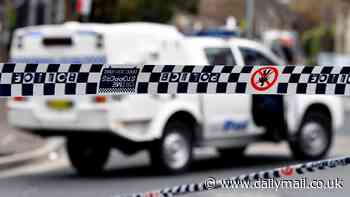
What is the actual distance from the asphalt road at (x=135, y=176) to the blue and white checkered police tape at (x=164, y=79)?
3340 mm

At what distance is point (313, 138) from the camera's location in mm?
14438

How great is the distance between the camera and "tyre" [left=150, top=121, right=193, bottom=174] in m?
12.7

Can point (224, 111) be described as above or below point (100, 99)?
below

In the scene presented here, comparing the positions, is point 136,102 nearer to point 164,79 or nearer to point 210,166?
point 210,166

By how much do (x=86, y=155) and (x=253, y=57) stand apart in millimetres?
2764

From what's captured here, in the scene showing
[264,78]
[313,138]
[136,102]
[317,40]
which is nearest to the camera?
[264,78]

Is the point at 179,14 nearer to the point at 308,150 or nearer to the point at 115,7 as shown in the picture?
the point at 115,7

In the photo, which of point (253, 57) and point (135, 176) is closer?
point (135, 176)

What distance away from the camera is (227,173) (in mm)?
13125

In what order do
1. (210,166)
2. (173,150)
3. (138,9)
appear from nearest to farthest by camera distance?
1. (173,150)
2. (210,166)
3. (138,9)

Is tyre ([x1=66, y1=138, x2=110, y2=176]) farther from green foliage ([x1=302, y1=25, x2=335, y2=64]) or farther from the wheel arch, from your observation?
green foliage ([x1=302, y1=25, x2=335, y2=64])

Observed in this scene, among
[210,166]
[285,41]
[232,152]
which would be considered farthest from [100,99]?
[285,41]

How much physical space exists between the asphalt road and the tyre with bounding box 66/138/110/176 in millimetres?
166

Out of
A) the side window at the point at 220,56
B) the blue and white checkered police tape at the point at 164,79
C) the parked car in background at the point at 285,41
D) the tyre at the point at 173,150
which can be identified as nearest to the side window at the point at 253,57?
the side window at the point at 220,56
